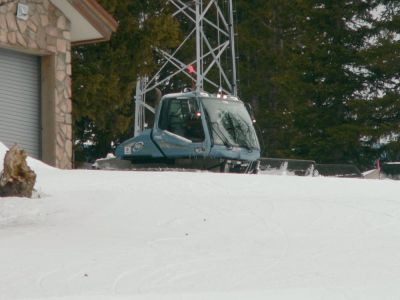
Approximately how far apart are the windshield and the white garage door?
4.06m

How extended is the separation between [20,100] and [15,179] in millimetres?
9362

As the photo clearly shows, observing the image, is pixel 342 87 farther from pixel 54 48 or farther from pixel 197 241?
pixel 197 241

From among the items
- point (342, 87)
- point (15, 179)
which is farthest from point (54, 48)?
point (342, 87)

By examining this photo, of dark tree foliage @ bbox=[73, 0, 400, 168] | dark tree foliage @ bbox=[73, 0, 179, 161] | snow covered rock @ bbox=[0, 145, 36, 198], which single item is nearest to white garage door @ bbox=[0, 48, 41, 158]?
dark tree foliage @ bbox=[73, 0, 179, 161]

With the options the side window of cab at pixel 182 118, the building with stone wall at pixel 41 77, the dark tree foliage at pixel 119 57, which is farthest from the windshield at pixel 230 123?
the dark tree foliage at pixel 119 57

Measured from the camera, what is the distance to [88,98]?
27547 mm

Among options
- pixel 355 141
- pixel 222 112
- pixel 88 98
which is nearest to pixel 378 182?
pixel 222 112

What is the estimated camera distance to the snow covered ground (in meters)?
8.80

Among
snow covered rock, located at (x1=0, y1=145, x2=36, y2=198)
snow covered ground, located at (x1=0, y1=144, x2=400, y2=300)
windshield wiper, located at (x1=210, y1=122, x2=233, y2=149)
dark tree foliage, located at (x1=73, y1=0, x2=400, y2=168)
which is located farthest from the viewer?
dark tree foliage, located at (x1=73, y1=0, x2=400, y2=168)

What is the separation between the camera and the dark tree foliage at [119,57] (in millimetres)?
27484

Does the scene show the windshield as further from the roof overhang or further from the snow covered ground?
the snow covered ground

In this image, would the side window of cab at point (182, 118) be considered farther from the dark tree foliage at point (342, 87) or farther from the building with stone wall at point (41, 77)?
the dark tree foliage at point (342, 87)

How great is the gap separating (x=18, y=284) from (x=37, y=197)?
4.80 meters

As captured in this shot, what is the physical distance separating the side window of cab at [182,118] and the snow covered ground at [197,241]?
837 cm
